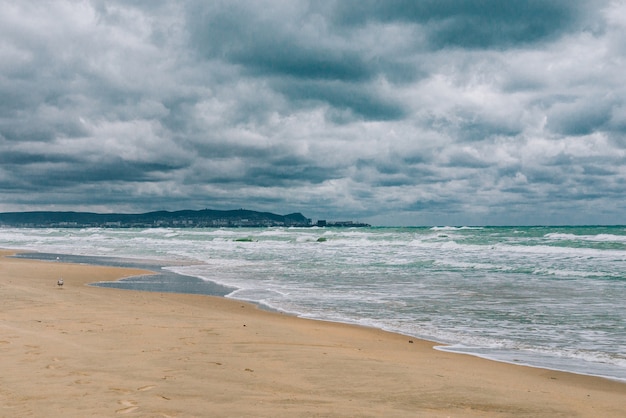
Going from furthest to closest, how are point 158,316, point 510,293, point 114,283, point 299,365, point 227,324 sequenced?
1. point 114,283
2. point 510,293
3. point 158,316
4. point 227,324
5. point 299,365

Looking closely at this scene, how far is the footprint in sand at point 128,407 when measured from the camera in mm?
4422

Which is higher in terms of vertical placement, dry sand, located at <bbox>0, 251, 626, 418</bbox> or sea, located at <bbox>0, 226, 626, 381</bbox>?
dry sand, located at <bbox>0, 251, 626, 418</bbox>

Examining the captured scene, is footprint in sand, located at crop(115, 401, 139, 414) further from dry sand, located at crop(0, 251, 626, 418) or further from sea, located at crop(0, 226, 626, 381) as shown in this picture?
sea, located at crop(0, 226, 626, 381)

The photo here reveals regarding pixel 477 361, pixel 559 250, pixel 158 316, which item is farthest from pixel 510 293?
pixel 559 250

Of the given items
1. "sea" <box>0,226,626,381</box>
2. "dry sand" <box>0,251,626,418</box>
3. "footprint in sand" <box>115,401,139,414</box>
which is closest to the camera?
"footprint in sand" <box>115,401,139,414</box>

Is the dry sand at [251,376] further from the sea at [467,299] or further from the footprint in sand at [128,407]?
the sea at [467,299]

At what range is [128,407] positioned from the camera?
179 inches

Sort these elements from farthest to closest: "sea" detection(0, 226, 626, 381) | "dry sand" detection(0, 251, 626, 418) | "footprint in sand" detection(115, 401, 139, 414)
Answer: "sea" detection(0, 226, 626, 381) < "dry sand" detection(0, 251, 626, 418) < "footprint in sand" detection(115, 401, 139, 414)

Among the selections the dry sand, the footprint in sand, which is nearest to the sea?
the dry sand

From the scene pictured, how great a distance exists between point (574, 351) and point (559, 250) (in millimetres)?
30205

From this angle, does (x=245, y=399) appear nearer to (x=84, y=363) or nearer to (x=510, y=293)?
(x=84, y=363)

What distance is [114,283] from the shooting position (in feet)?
60.2

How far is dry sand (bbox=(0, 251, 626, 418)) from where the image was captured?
472 centimetres

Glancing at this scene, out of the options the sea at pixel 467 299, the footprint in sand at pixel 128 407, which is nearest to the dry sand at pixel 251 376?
the footprint in sand at pixel 128 407
